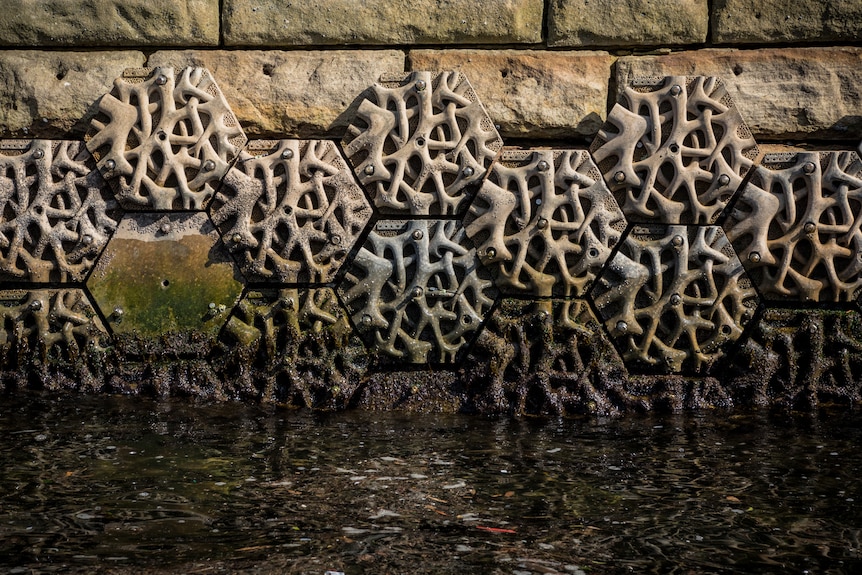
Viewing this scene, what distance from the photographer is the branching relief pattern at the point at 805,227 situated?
466 centimetres

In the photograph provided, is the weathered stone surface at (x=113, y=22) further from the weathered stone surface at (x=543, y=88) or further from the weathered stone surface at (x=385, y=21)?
the weathered stone surface at (x=543, y=88)

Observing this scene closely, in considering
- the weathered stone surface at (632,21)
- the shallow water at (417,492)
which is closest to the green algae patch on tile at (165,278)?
the shallow water at (417,492)

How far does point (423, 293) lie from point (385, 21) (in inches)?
54.0

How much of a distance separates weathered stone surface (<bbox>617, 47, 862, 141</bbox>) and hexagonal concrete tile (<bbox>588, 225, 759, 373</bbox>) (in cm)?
67

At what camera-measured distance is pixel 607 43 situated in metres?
4.89

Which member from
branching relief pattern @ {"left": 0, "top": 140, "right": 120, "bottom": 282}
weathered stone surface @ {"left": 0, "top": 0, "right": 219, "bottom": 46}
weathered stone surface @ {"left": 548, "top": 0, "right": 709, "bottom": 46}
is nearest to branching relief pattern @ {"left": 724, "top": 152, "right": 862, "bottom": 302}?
weathered stone surface @ {"left": 548, "top": 0, "right": 709, "bottom": 46}

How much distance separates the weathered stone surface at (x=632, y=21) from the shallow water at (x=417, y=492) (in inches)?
72.8

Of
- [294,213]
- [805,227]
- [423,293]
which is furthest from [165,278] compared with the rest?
[805,227]

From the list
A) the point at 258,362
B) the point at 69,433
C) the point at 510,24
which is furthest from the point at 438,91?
the point at 69,433

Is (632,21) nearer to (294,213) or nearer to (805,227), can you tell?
(805,227)

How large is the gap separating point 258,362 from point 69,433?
978mm

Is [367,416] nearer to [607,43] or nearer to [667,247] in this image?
[667,247]

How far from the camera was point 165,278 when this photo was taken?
491cm

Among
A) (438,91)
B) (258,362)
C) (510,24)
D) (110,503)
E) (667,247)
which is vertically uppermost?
(510,24)
